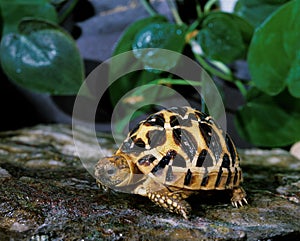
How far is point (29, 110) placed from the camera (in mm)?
2047

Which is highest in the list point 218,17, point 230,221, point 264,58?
point 218,17

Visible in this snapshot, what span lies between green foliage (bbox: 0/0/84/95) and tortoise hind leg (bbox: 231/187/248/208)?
0.84 meters

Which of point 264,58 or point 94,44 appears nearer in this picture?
point 264,58

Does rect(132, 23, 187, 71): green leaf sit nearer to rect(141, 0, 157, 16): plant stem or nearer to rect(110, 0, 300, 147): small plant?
rect(110, 0, 300, 147): small plant

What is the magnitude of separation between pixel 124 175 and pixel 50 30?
880 millimetres

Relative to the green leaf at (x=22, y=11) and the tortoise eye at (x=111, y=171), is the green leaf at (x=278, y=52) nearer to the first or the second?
the tortoise eye at (x=111, y=171)

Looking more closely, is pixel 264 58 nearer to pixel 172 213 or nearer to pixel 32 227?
pixel 172 213

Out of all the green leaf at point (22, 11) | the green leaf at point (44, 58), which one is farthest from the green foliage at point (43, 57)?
the green leaf at point (22, 11)

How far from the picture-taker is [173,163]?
92 cm

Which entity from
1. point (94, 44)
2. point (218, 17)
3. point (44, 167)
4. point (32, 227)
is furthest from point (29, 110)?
point (32, 227)

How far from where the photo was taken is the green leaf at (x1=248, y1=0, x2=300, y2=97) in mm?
1320

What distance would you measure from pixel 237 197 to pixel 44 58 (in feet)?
3.17

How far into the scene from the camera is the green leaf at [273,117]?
1.62 metres

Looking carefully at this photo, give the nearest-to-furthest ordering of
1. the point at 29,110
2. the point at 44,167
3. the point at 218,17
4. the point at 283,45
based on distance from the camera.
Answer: the point at 44,167
the point at 283,45
the point at 218,17
the point at 29,110
